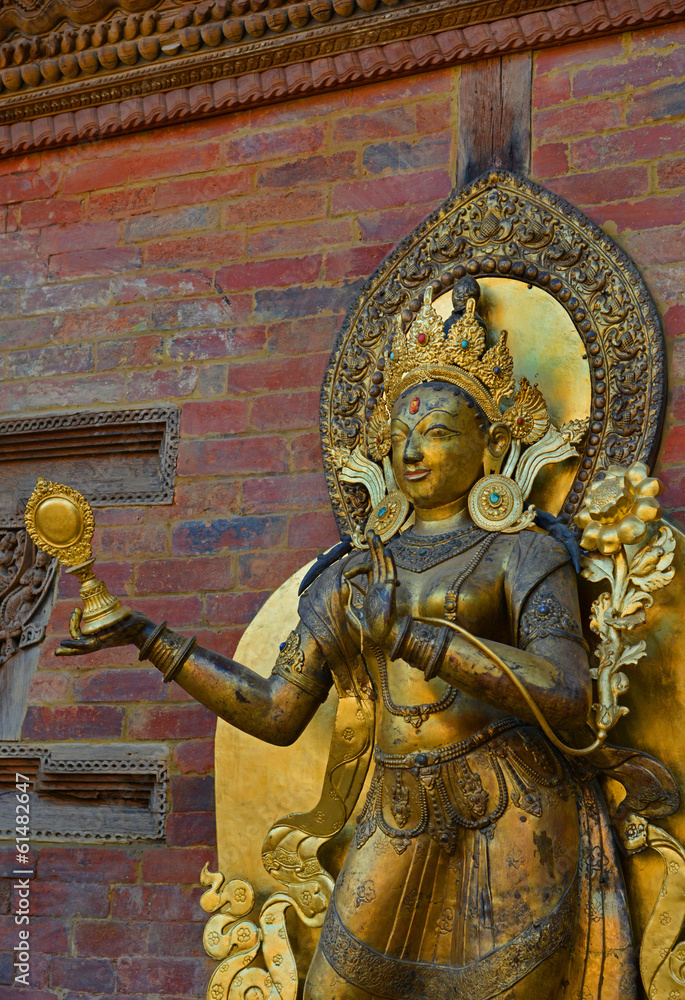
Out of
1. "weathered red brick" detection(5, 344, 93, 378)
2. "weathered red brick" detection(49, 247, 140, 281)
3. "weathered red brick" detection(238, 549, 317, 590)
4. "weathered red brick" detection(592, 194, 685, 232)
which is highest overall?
"weathered red brick" detection(49, 247, 140, 281)

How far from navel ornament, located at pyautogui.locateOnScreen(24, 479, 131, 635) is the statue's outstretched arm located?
0.04 meters

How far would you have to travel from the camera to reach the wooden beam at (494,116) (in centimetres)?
394

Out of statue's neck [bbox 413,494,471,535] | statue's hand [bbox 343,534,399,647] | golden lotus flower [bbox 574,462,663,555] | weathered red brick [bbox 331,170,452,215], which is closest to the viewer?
statue's hand [bbox 343,534,399,647]

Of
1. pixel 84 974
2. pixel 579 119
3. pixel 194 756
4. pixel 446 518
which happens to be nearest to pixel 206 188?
pixel 579 119

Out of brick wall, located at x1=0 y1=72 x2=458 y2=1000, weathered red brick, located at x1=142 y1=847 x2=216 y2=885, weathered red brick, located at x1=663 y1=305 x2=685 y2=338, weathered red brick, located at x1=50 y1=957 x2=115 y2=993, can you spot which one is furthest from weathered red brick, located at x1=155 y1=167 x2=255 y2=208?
weathered red brick, located at x1=50 y1=957 x2=115 y2=993

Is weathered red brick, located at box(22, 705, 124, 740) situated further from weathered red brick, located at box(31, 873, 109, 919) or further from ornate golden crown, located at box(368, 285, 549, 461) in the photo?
ornate golden crown, located at box(368, 285, 549, 461)

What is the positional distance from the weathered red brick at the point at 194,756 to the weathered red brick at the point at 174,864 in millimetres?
241

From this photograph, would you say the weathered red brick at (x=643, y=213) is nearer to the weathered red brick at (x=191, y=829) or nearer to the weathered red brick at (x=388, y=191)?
the weathered red brick at (x=388, y=191)

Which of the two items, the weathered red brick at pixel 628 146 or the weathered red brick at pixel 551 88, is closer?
the weathered red brick at pixel 628 146

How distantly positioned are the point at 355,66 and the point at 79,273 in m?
1.20

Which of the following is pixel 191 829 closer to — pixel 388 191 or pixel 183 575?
pixel 183 575

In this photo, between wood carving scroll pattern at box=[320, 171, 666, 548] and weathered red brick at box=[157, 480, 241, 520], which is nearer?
wood carving scroll pattern at box=[320, 171, 666, 548]

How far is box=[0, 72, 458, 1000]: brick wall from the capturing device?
156 inches

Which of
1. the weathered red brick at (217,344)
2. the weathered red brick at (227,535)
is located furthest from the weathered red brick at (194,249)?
the weathered red brick at (227,535)
